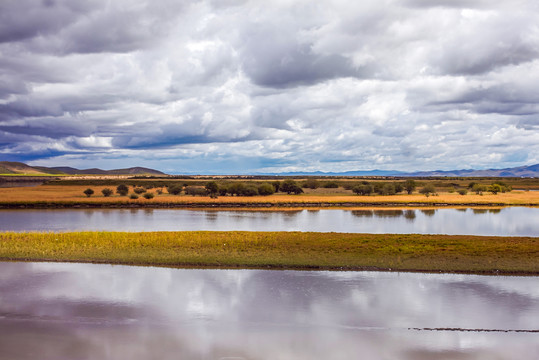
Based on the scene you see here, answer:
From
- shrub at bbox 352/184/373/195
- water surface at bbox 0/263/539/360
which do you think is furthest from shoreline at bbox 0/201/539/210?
water surface at bbox 0/263/539/360

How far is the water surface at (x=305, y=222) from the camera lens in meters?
39.0

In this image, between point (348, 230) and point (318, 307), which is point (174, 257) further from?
point (348, 230)

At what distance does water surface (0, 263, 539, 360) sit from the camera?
1309 centimetres

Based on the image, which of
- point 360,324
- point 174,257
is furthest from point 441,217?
point 360,324

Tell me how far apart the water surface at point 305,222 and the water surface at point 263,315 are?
1747cm

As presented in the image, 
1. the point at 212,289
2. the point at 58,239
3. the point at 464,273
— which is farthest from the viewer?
the point at 58,239

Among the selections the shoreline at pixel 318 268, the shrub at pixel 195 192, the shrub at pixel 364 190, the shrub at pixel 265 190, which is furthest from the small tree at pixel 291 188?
the shoreline at pixel 318 268

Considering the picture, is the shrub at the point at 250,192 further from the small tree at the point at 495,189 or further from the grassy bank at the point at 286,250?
the grassy bank at the point at 286,250

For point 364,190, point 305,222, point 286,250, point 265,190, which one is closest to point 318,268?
point 286,250

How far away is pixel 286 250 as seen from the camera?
84.2 ft

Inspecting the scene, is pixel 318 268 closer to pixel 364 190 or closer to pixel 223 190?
pixel 223 190

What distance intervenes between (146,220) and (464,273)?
32.9 metres

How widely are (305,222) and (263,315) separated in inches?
1131

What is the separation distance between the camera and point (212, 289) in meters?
18.9
